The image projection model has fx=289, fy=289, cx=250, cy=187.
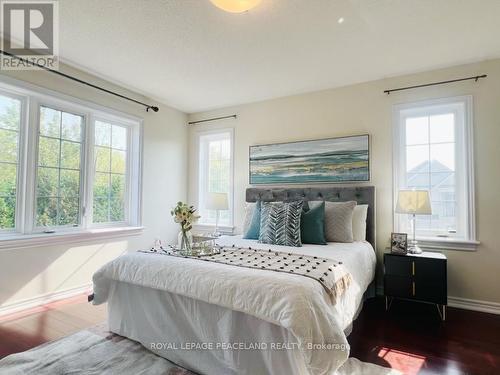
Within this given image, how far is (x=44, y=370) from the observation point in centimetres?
185

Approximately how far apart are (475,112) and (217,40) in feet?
8.96

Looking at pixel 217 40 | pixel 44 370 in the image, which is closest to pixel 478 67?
pixel 217 40

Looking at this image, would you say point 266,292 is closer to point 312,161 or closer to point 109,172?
point 312,161

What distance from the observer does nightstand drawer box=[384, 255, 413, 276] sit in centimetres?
281

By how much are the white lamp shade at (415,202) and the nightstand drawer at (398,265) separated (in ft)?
1.54

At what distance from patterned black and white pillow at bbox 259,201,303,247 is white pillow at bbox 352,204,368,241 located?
2.24 feet

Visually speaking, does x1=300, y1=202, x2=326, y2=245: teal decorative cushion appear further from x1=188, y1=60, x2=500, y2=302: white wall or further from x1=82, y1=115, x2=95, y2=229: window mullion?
x1=82, y1=115, x2=95, y2=229: window mullion

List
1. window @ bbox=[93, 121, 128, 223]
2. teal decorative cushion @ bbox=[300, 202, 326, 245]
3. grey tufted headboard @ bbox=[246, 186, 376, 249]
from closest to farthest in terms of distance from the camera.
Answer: teal decorative cushion @ bbox=[300, 202, 326, 245], grey tufted headboard @ bbox=[246, 186, 376, 249], window @ bbox=[93, 121, 128, 223]

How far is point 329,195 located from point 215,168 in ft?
6.65

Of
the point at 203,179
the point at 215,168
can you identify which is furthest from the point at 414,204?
the point at 203,179

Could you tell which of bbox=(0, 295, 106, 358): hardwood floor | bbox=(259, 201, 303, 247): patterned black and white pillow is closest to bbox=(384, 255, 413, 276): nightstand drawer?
bbox=(259, 201, 303, 247): patterned black and white pillow

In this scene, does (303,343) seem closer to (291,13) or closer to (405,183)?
(291,13)

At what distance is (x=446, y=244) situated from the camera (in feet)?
10.1

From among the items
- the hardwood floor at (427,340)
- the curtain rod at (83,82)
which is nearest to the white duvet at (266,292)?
the hardwood floor at (427,340)
